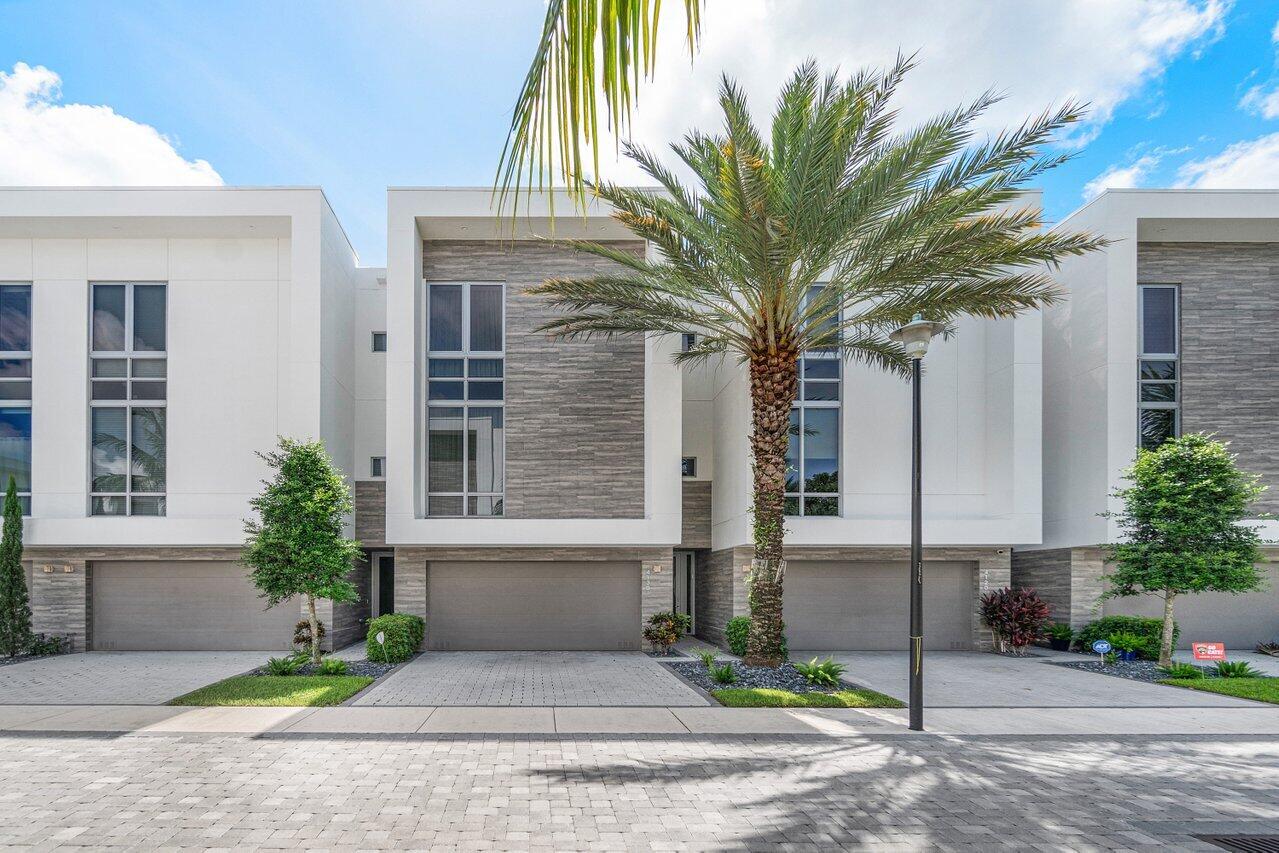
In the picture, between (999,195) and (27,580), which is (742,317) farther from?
(27,580)

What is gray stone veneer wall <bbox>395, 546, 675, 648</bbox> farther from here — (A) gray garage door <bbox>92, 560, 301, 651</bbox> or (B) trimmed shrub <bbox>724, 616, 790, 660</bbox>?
(A) gray garage door <bbox>92, 560, 301, 651</bbox>

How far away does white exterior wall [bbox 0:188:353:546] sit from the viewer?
14984mm

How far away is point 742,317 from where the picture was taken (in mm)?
12875

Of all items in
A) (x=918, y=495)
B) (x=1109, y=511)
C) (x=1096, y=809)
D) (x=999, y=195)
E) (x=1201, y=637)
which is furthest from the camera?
(x=1201, y=637)

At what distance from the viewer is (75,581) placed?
15.7m

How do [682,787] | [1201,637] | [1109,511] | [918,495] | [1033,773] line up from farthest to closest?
[1201,637] → [1109,511] → [918,495] → [1033,773] → [682,787]

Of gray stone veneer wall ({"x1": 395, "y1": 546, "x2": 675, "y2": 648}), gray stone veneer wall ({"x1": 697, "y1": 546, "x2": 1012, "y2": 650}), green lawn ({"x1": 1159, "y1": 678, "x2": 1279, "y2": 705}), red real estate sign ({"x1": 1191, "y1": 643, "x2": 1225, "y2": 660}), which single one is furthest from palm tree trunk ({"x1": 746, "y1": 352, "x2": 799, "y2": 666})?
red real estate sign ({"x1": 1191, "y1": 643, "x2": 1225, "y2": 660})

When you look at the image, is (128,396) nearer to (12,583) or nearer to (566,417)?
(12,583)

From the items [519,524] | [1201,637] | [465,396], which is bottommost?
[1201,637]

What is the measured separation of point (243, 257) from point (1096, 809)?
684 inches

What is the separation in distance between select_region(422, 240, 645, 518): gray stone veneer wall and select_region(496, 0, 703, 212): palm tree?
1404cm

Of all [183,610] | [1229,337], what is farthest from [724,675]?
[1229,337]

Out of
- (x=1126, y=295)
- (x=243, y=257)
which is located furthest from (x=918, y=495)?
(x=243, y=257)

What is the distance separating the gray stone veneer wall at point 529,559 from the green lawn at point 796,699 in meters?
5.25
